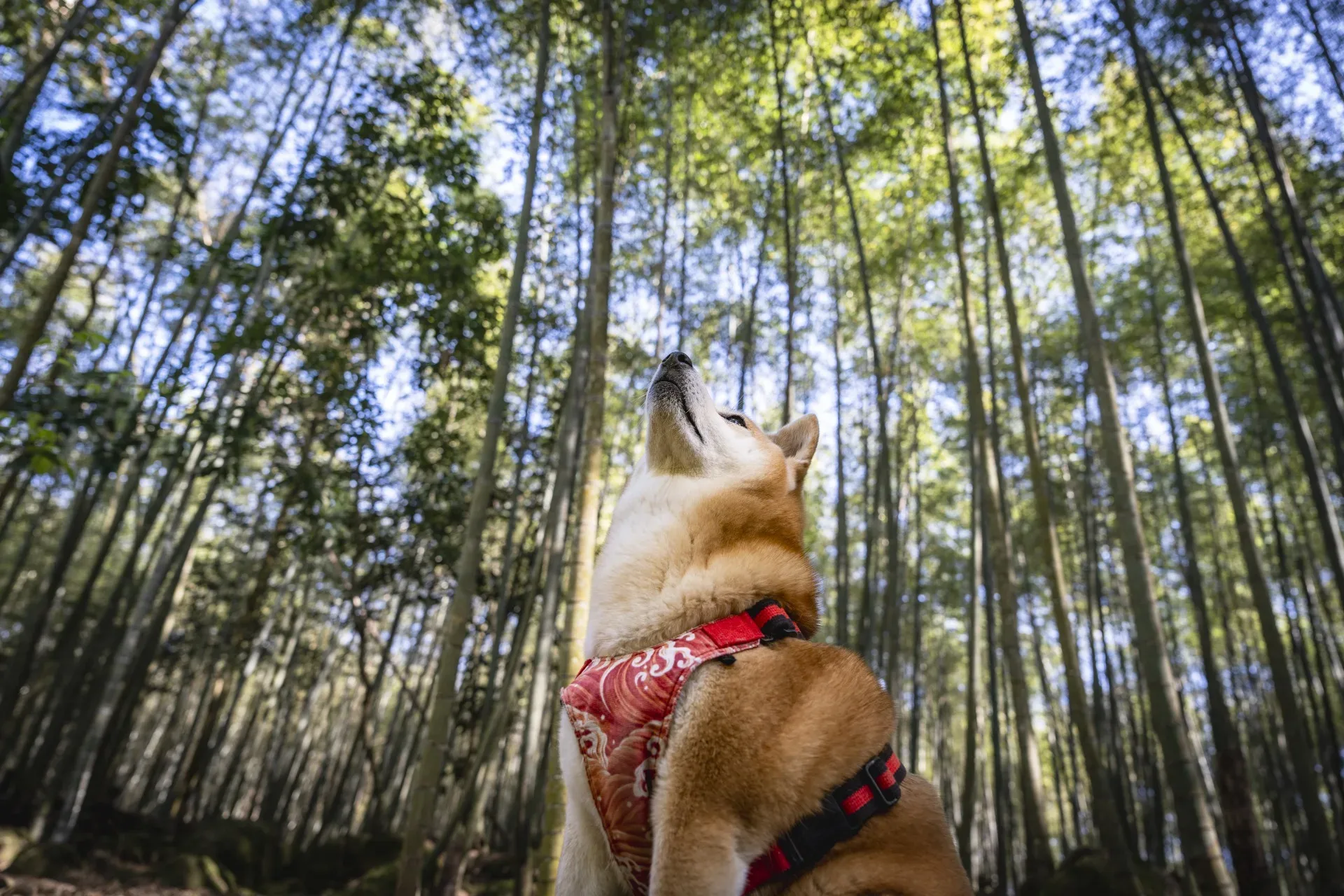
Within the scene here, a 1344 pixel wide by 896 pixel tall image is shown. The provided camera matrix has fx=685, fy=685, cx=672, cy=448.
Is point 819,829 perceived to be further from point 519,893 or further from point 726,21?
point 726,21

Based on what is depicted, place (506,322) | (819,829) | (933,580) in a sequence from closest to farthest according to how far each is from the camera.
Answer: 1. (819,829)
2. (506,322)
3. (933,580)

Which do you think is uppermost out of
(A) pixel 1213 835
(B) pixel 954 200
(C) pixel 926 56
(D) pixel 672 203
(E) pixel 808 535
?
(D) pixel 672 203

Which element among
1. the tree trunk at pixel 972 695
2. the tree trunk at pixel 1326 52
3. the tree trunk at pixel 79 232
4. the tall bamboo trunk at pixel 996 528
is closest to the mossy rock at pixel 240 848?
the tree trunk at pixel 79 232

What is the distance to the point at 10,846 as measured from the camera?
5715mm

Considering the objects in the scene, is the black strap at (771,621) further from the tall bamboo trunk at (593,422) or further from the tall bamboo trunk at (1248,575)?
the tall bamboo trunk at (1248,575)

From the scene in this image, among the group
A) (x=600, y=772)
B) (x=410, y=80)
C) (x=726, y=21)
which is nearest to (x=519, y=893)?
(x=600, y=772)

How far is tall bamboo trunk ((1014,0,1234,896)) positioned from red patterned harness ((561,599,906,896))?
258cm

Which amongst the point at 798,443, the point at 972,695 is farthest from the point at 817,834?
the point at 972,695

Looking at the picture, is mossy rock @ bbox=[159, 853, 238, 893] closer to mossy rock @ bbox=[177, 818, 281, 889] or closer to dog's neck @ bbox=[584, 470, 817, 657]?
mossy rock @ bbox=[177, 818, 281, 889]

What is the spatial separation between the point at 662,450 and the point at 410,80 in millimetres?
6340

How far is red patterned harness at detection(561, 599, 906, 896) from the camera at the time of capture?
135cm

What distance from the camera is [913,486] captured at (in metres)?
14.6

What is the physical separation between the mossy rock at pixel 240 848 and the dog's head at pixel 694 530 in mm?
8249

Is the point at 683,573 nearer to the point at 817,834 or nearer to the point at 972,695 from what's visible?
the point at 817,834
